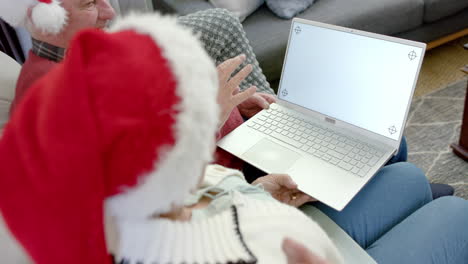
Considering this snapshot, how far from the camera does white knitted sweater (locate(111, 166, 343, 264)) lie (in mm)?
508

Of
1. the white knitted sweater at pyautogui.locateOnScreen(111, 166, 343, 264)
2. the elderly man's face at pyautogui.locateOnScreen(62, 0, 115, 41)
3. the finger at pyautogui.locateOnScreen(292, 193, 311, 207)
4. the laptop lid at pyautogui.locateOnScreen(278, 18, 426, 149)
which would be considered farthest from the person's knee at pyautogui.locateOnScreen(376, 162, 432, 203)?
the elderly man's face at pyautogui.locateOnScreen(62, 0, 115, 41)

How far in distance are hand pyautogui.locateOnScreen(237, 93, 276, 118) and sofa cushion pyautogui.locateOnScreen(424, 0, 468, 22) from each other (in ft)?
5.09

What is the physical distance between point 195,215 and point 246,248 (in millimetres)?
138

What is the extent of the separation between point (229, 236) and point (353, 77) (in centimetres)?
61

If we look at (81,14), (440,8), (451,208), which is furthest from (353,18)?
(81,14)

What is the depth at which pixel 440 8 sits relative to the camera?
7.25 ft

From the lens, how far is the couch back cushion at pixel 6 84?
1.01 meters

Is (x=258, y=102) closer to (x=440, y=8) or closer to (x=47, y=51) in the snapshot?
(x=47, y=51)

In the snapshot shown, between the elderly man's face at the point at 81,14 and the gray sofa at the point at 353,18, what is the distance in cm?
94

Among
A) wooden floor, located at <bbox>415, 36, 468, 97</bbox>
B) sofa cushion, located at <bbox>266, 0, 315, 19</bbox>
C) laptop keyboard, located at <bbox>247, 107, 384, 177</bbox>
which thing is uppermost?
sofa cushion, located at <bbox>266, 0, 315, 19</bbox>

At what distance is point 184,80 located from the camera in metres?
0.46

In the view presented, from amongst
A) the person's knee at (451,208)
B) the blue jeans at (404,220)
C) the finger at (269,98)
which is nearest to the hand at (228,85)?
the finger at (269,98)

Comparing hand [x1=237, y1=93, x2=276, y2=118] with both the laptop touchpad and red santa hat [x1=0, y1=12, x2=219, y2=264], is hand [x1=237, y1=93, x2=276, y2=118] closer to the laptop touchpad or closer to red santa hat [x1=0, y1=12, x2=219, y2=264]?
the laptop touchpad

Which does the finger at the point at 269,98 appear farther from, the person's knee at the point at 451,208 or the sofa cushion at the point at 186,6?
the sofa cushion at the point at 186,6
